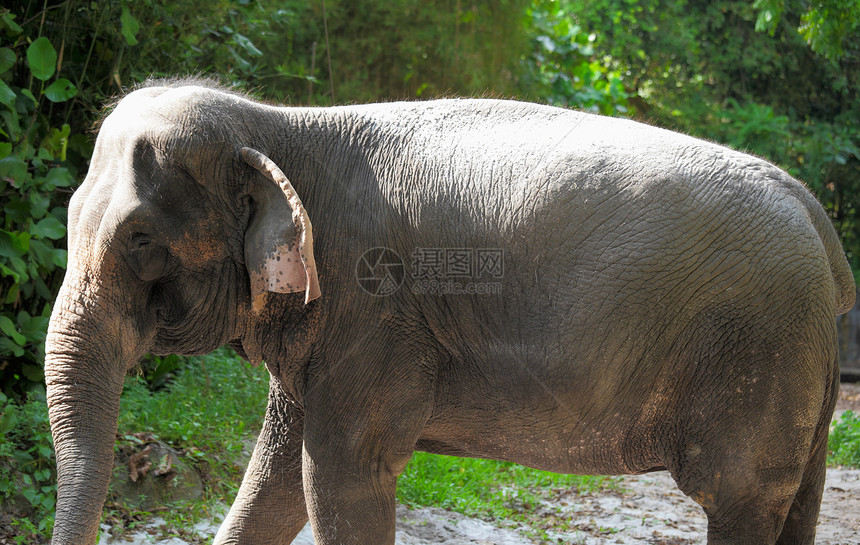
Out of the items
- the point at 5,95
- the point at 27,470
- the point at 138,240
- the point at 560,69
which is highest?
the point at 560,69

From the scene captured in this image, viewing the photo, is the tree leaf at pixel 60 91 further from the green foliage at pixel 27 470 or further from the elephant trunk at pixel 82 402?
the elephant trunk at pixel 82 402

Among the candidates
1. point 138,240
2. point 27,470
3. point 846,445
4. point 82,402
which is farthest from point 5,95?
point 846,445

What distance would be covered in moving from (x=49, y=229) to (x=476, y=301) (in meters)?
2.52

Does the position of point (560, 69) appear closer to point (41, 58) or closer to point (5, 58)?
point (41, 58)

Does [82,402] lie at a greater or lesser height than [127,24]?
lesser

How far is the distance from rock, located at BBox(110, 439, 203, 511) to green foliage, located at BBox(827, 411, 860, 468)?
4531mm

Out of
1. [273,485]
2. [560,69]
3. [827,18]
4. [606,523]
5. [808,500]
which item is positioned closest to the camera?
[808,500]

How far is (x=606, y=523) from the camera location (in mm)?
5086

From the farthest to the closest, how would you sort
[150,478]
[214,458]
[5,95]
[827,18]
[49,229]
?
[827,18] < [214,458] < [150,478] < [49,229] < [5,95]

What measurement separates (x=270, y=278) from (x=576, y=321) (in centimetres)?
87

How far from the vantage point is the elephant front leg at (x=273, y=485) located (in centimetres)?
304

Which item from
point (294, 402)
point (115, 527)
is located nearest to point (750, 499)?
point (294, 402)

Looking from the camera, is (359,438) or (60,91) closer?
(359,438)

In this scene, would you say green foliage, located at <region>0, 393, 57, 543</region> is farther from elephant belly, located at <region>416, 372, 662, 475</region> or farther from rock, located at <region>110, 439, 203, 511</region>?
elephant belly, located at <region>416, 372, 662, 475</region>
